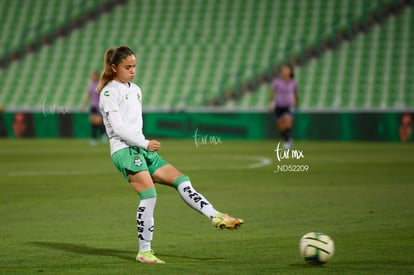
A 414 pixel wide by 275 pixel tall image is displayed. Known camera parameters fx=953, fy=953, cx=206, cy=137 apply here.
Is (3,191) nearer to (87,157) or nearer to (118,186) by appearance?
(118,186)

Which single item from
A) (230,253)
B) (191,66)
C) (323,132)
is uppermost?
(191,66)

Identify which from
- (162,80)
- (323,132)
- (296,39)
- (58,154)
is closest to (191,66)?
(162,80)

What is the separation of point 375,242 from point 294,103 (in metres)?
17.7

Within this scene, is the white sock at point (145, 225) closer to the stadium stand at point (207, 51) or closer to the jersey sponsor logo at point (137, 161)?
the jersey sponsor logo at point (137, 161)

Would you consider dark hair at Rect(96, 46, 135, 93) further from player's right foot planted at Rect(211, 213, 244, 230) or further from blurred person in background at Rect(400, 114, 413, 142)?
blurred person in background at Rect(400, 114, 413, 142)

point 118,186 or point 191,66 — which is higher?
point 191,66

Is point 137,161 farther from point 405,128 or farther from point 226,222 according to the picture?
point 405,128

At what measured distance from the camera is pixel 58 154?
24391 mm

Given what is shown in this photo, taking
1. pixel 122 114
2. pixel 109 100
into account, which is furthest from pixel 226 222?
pixel 109 100

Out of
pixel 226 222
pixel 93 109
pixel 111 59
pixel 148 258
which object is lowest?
pixel 148 258

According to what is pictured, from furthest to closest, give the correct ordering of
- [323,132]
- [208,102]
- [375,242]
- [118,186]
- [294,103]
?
[208,102] → [323,132] → [294,103] → [118,186] → [375,242]

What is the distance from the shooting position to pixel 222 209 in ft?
41.1

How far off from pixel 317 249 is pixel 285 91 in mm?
19097

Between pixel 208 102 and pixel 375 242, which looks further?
pixel 208 102
